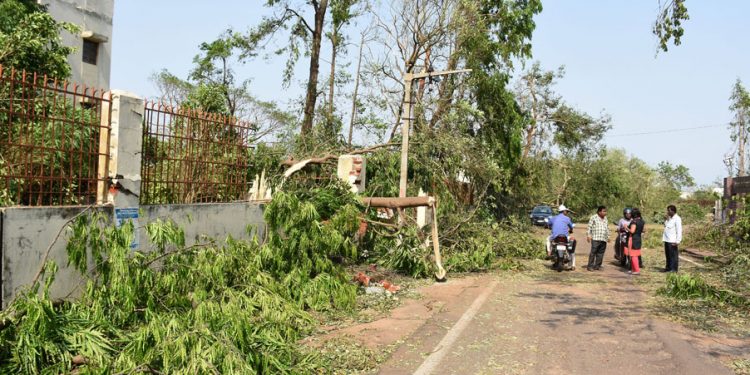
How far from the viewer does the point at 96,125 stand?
695cm

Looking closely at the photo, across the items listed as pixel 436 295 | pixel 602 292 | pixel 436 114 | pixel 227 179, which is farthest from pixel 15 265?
pixel 436 114

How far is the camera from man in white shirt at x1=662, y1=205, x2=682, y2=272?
13.4m

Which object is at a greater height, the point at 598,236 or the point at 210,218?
the point at 210,218

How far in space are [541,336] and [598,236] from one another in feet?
25.7

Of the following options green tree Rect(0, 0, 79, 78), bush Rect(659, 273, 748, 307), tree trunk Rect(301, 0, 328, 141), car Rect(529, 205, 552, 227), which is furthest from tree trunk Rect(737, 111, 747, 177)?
green tree Rect(0, 0, 79, 78)

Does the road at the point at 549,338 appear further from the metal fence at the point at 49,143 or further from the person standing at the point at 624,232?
the metal fence at the point at 49,143

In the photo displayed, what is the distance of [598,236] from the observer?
47.6 ft

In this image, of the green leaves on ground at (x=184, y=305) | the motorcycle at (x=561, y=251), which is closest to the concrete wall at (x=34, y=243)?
the green leaves on ground at (x=184, y=305)

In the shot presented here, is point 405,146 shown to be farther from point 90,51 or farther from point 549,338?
point 90,51

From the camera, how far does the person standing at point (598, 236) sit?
14.5 m

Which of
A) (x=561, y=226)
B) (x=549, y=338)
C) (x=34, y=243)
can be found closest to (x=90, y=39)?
(x=561, y=226)

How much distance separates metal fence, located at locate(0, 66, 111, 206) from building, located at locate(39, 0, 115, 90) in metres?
18.9

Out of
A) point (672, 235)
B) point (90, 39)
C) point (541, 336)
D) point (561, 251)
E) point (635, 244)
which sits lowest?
point (541, 336)

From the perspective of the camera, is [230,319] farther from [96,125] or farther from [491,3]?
[491,3]
